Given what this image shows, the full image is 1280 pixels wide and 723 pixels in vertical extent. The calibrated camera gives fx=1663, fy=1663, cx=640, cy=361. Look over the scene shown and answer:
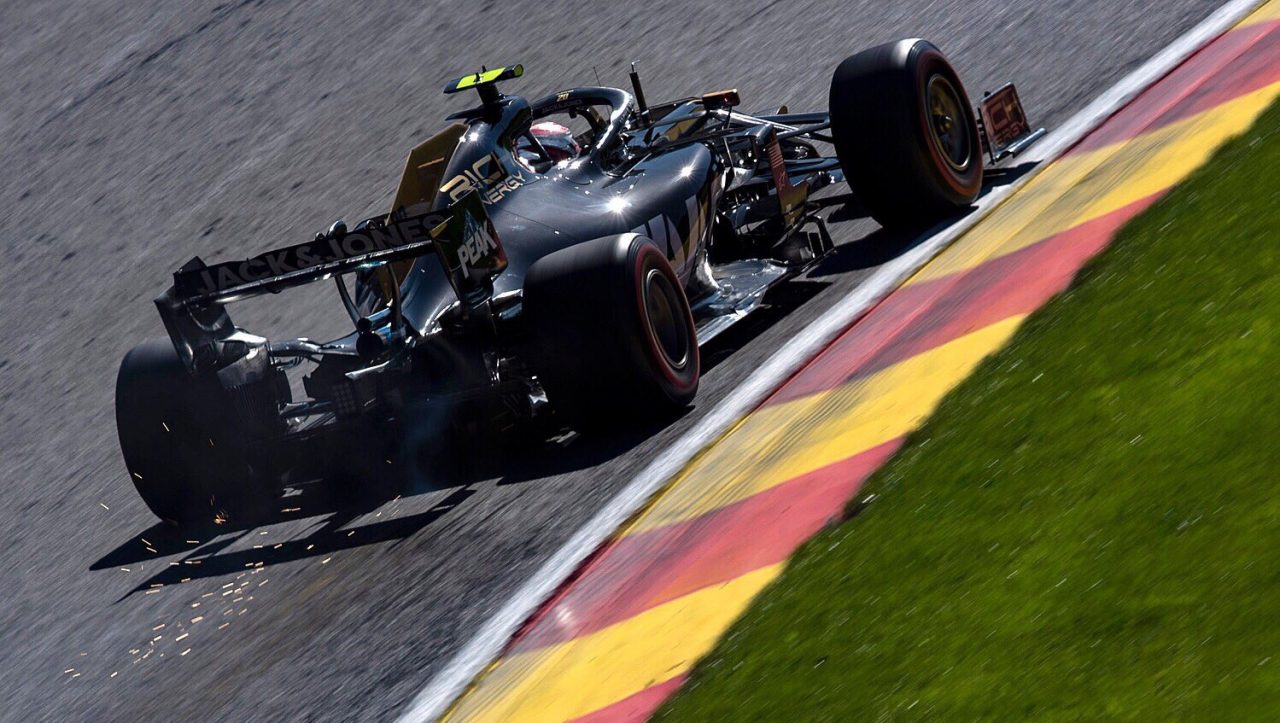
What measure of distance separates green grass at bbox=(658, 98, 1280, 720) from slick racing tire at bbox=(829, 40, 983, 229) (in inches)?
105

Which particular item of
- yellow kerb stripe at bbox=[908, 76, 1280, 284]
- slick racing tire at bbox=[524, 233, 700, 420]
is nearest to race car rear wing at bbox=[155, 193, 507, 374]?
slick racing tire at bbox=[524, 233, 700, 420]

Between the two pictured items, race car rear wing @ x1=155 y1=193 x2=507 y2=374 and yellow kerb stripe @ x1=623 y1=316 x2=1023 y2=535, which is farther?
race car rear wing @ x1=155 y1=193 x2=507 y2=374

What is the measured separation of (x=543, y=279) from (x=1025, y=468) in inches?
103

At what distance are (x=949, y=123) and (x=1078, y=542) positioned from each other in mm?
4895

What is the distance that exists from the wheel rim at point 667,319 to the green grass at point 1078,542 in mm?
1693

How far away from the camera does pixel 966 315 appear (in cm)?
601

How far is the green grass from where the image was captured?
3291 millimetres

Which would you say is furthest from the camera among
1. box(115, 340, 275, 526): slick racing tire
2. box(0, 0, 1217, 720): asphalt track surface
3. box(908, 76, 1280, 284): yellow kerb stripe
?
box(115, 340, 275, 526): slick racing tire

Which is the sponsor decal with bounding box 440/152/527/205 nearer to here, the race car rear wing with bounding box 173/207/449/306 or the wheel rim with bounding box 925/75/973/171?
the race car rear wing with bounding box 173/207/449/306

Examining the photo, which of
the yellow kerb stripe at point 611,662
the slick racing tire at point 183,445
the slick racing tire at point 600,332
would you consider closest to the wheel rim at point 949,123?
the slick racing tire at point 600,332

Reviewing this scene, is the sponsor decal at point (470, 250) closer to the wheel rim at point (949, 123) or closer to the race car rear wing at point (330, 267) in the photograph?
the race car rear wing at point (330, 267)

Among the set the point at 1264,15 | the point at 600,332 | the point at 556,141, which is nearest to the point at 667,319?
the point at 600,332

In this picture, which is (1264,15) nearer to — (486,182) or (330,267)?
(486,182)

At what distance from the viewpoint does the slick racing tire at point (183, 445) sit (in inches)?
283
